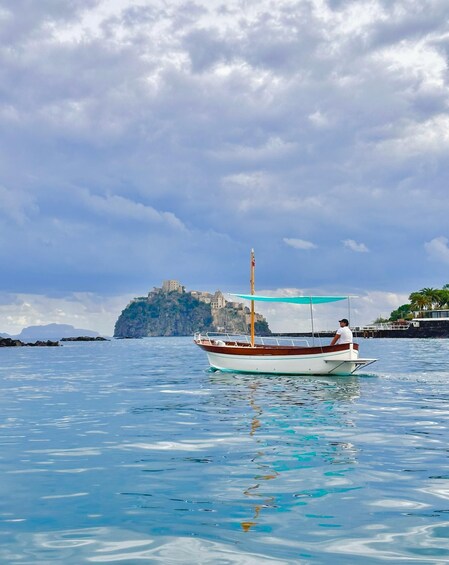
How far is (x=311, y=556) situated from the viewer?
762cm

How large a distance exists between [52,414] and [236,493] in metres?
13.8

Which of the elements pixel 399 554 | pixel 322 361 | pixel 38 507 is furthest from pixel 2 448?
pixel 322 361

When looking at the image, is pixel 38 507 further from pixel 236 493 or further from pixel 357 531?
pixel 357 531

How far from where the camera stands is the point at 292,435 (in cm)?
1677

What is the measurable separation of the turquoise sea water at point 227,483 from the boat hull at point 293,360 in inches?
499

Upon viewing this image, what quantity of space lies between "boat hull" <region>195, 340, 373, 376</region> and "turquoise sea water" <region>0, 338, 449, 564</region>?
41.6 feet

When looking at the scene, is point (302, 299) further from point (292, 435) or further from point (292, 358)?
point (292, 435)

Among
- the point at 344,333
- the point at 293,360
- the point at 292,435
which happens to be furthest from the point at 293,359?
the point at 292,435

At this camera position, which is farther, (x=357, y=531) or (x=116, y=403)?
(x=116, y=403)

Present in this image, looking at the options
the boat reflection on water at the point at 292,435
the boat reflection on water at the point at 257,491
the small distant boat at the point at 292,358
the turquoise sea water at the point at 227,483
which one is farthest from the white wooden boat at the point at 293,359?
the boat reflection on water at the point at 257,491

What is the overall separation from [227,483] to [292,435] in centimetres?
577

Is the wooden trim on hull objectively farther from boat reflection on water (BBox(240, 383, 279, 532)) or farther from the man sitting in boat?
boat reflection on water (BBox(240, 383, 279, 532))

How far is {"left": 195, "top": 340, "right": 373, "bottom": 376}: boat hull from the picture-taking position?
36875 mm

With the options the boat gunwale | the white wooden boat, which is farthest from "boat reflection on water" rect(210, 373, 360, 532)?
the boat gunwale
